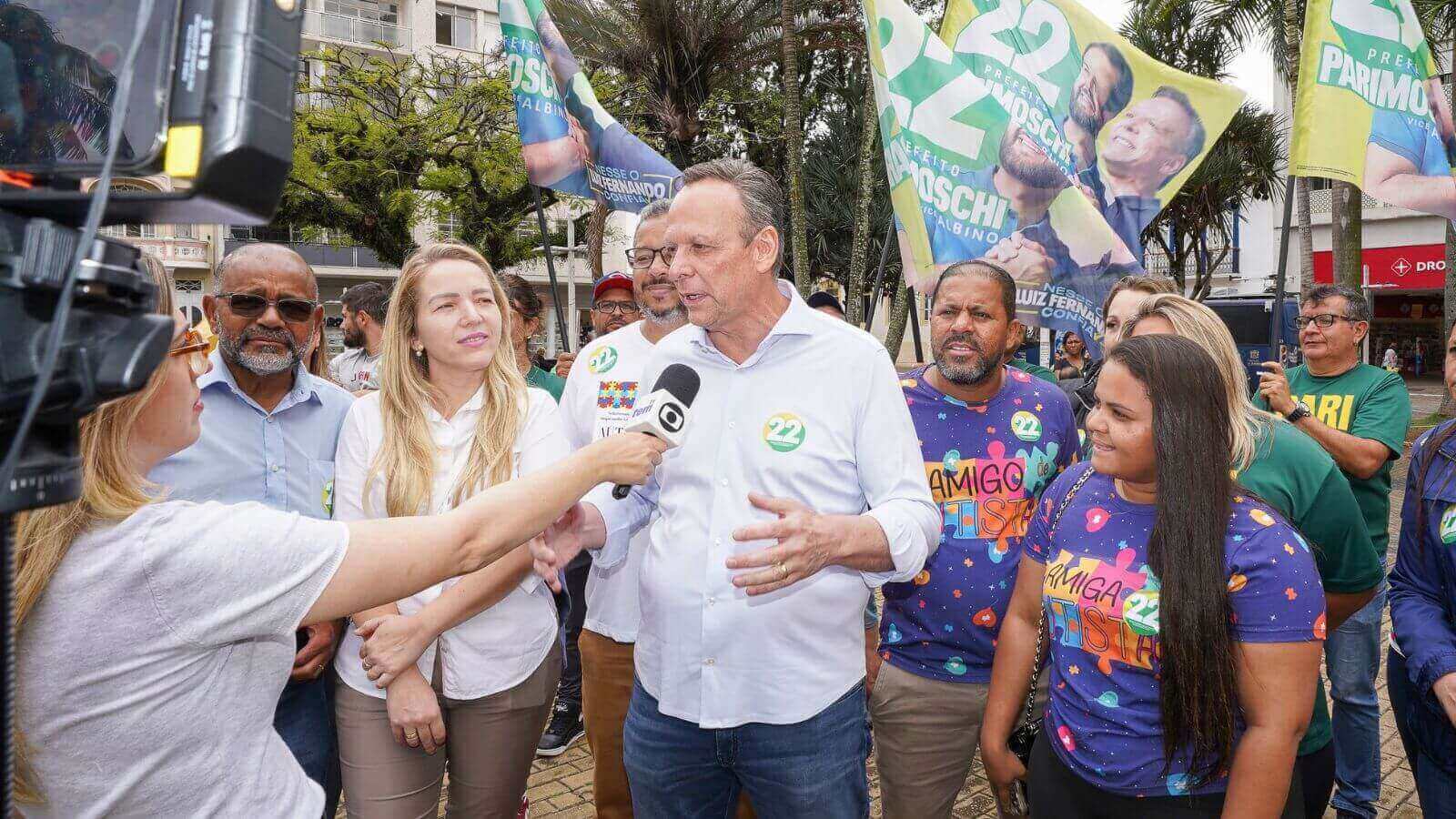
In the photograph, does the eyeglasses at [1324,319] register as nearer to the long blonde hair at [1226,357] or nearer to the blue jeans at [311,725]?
the long blonde hair at [1226,357]

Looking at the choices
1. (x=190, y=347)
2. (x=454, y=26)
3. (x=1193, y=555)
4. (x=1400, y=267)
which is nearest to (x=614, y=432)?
(x=190, y=347)

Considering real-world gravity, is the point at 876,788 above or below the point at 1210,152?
below

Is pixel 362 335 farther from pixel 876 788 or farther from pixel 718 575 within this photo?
pixel 718 575

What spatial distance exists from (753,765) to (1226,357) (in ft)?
5.60

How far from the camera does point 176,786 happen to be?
1520 millimetres

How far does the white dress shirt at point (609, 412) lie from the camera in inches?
125

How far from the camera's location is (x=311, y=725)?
8.80 feet

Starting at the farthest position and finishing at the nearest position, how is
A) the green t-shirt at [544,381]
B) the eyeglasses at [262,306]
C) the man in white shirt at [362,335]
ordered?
1. the man in white shirt at [362,335]
2. the green t-shirt at [544,381]
3. the eyeglasses at [262,306]

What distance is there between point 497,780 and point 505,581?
578mm

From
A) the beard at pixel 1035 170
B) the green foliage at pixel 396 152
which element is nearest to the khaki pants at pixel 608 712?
the beard at pixel 1035 170

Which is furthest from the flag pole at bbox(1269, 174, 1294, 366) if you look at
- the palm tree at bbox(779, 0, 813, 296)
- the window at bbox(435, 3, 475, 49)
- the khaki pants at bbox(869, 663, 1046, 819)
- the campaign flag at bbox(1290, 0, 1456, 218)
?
the window at bbox(435, 3, 475, 49)

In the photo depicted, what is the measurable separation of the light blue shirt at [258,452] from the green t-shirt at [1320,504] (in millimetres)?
2812

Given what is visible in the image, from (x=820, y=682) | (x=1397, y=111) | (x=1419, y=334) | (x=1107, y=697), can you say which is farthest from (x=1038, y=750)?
(x=1419, y=334)

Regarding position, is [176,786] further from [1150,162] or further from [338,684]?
[1150,162]
